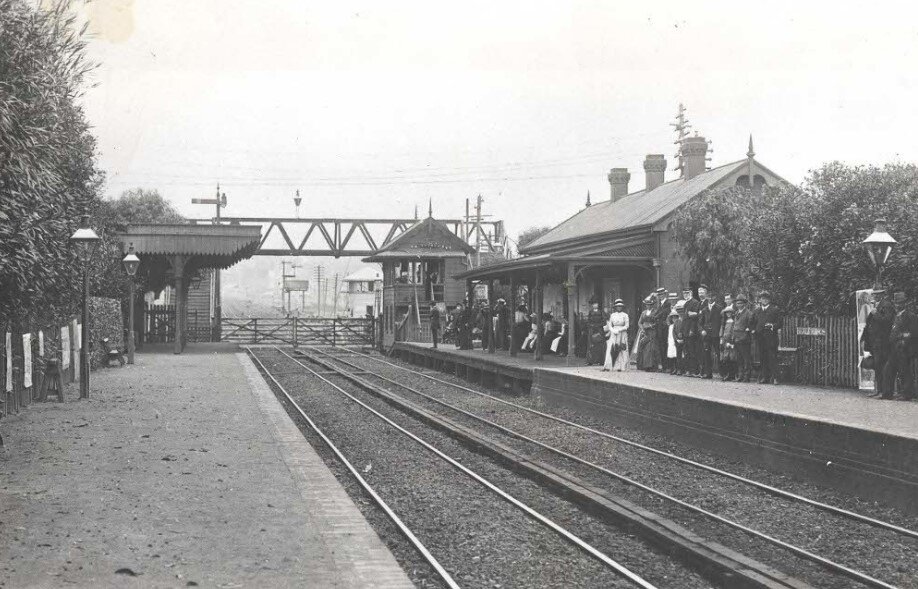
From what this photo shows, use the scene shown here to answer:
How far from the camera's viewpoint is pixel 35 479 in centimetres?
850

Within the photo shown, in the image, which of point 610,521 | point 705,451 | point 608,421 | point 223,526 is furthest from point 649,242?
point 223,526

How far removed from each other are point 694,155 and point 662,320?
15.9 m

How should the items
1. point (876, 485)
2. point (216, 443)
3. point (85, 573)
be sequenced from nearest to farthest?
point (85, 573) < point (876, 485) < point (216, 443)

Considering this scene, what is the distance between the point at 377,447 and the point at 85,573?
6845 millimetres

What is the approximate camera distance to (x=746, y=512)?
8188 mm

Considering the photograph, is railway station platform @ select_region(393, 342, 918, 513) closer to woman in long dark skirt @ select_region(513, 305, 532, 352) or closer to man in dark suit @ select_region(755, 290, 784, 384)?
man in dark suit @ select_region(755, 290, 784, 384)

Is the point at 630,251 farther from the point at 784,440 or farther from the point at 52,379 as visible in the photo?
the point at 784,440

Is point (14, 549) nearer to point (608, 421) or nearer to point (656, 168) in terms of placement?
point (608, 421)

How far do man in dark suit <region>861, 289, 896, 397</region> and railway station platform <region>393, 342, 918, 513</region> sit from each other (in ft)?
1.47

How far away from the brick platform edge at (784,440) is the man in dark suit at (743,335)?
2332 millimetres

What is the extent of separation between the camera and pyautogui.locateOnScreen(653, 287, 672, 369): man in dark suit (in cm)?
1788

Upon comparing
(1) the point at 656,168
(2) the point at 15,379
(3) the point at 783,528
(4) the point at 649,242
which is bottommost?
(3) the point at 783,528

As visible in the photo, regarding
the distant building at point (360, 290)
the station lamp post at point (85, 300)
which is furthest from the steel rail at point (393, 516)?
the distant building at point (360, 290)

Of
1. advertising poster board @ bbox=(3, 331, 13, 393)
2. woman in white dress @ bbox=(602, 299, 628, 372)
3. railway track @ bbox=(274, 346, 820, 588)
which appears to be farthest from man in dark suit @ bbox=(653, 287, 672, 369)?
advertising poster board @ bbox=(3, 331, 13, 393)
